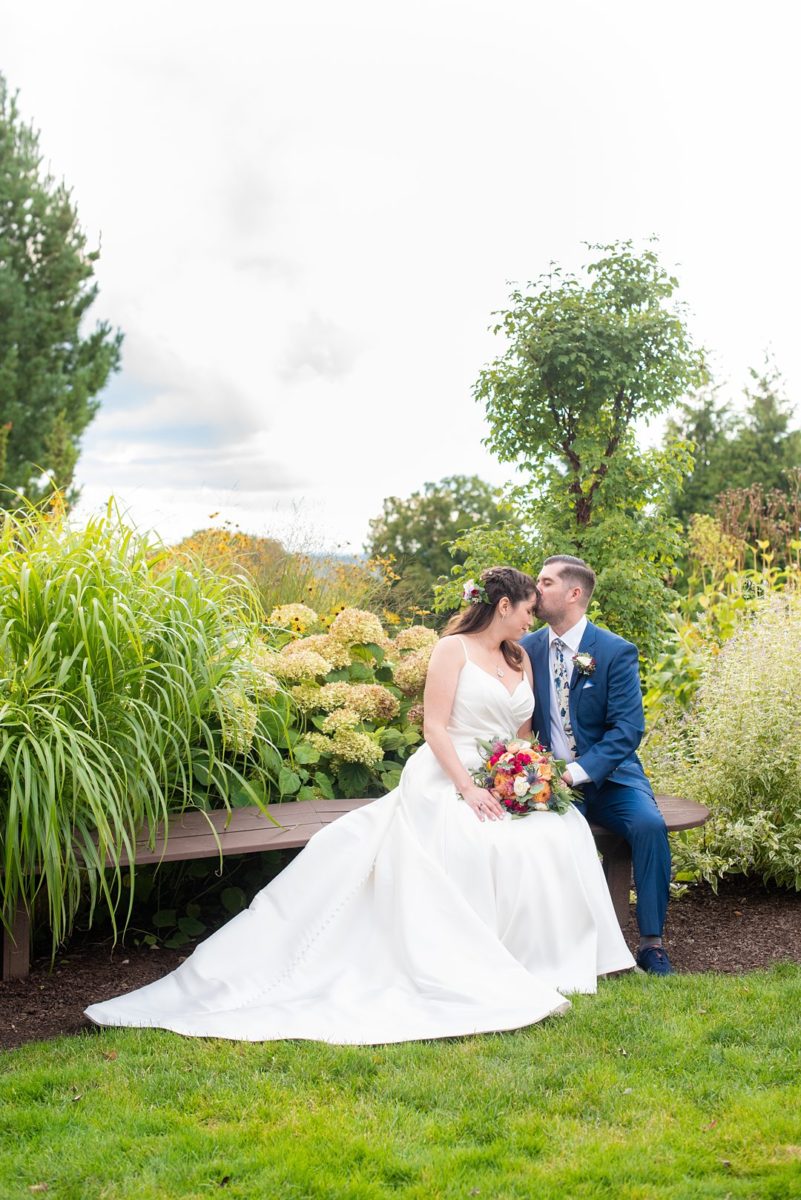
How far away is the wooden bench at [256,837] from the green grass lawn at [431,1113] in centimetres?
64

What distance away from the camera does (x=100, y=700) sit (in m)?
3.81

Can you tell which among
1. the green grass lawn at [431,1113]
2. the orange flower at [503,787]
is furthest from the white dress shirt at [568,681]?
the green grass lawn at [431,1113]

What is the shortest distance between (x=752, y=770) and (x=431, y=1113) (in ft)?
9.32

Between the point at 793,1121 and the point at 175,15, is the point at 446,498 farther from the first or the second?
the point at 793,1121

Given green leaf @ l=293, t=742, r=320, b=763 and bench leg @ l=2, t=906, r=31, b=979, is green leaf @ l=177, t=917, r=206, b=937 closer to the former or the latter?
bench leg @ l=2, t=906, r=31, b=979

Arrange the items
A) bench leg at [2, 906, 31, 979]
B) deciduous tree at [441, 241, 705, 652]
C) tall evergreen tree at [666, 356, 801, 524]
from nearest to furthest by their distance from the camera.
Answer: bench leg at [2, 906, 31, 979]
deciduous tree at [441, 241, 705, 652]
tall evergreen tree at [666, 356, 801, 524]

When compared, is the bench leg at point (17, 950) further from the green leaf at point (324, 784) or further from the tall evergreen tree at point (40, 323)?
the tall evergreen tree at point (40, 323)

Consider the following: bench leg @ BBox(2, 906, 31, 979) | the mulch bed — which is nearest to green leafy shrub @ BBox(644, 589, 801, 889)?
the mulch bed

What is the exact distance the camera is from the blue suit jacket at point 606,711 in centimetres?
425

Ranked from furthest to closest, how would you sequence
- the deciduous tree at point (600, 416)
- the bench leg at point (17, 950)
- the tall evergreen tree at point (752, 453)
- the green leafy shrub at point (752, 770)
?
the tall evergreen tree at point (752, 453)
the deciduous tree at point (600, 416)
the green leafy shrub at point (752, 770)
the bench leg at point (17, 950)

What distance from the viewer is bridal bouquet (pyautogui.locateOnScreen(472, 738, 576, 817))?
3955 mm

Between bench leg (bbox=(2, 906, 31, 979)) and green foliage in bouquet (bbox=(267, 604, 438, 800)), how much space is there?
123 cm

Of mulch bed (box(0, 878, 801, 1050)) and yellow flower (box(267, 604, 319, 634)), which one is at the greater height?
yellow flower (box(267, 604, 319, 634))

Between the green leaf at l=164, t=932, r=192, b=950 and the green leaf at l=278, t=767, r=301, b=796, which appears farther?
the green leaf at l=278, t=767, r=301, b=796
